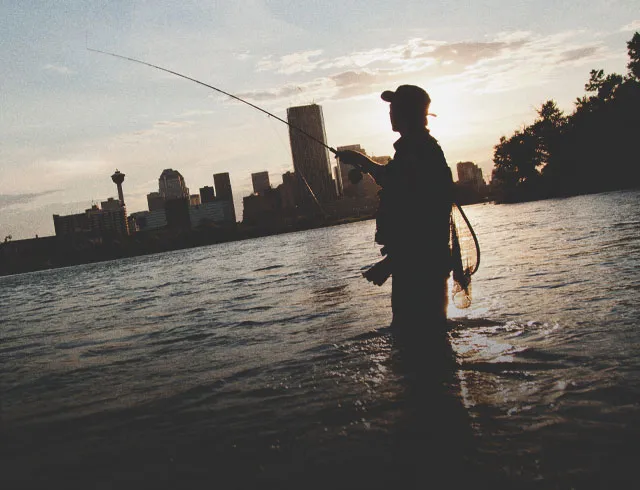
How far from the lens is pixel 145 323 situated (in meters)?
9.62

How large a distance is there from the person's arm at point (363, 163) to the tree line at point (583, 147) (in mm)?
71456

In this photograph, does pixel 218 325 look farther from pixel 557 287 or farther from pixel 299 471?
pixel 299 471

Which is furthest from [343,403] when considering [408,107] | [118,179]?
[118,179]

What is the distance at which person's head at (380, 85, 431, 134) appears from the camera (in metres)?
4.89

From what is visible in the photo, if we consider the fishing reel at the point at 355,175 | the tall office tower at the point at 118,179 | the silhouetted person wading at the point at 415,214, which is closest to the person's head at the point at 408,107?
the silhouetted person wading at the point at 415,214

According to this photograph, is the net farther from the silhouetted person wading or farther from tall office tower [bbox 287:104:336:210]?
tall office tower [bbox 287:104:336:210]

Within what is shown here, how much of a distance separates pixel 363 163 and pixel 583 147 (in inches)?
3707

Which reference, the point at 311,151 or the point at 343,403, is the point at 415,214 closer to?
the point at 343,403

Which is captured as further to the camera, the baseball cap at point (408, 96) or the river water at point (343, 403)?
the baseball cap at point (408, 96)

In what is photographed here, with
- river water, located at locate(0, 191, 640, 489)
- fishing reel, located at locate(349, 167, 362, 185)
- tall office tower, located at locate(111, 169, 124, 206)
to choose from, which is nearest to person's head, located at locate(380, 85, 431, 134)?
fishing reel, located at locate(349, 167, 362, 185)

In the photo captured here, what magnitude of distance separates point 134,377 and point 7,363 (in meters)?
2.85

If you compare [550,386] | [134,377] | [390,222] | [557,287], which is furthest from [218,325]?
[550,386]

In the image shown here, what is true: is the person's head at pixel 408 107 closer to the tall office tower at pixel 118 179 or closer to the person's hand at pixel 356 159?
the person's hand at pixel 356 159

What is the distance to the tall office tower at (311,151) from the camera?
9523 millimetres
